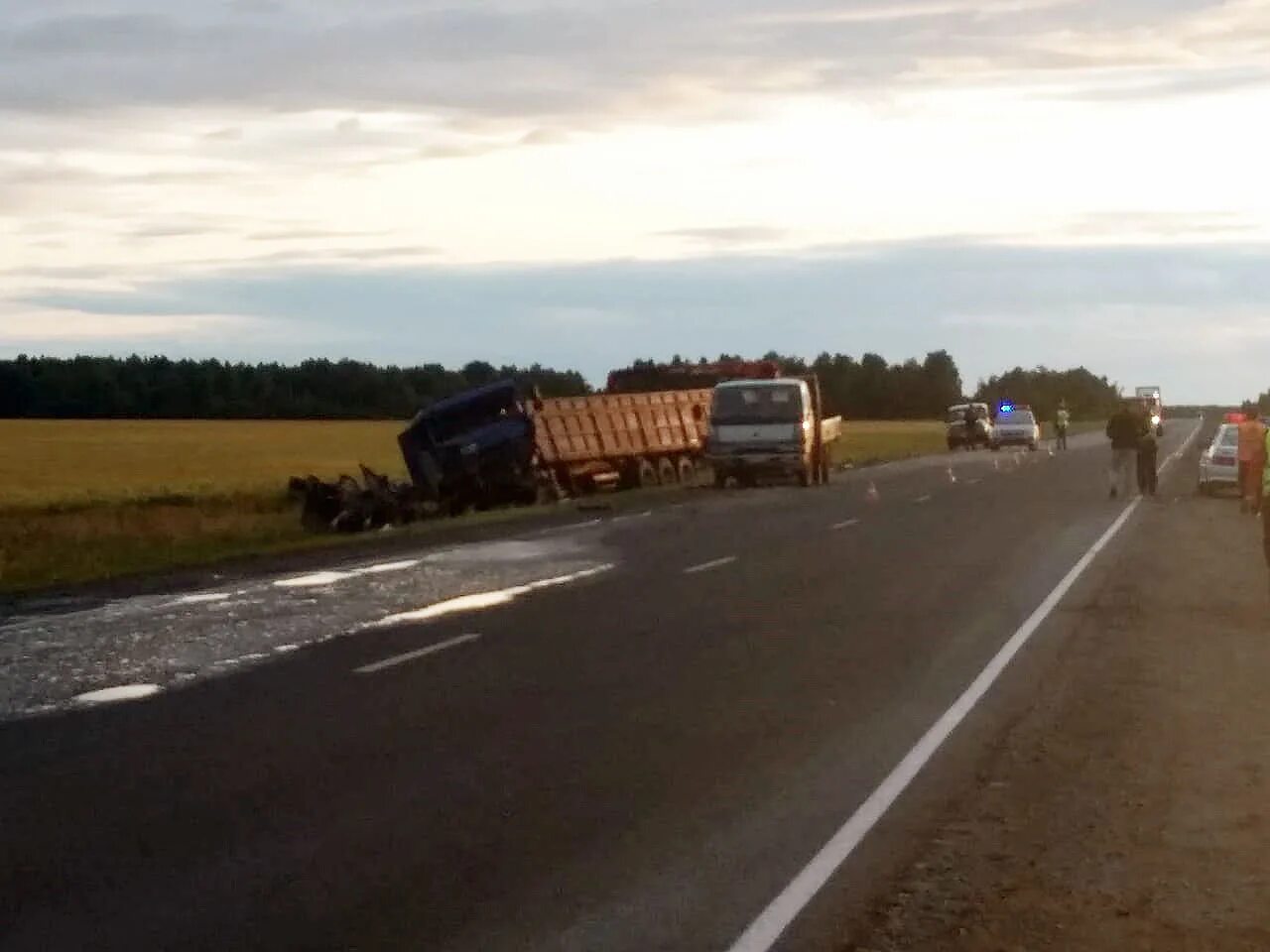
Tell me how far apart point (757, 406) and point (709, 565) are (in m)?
22.4

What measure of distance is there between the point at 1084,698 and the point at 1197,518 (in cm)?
2096

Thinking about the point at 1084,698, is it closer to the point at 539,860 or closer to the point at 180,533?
the point at 539,860

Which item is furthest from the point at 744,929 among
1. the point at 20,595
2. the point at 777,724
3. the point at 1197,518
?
the point at 1197,518

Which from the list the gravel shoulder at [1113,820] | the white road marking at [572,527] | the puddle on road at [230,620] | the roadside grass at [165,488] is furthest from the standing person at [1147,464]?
the gravel shoulder at [1113,820]

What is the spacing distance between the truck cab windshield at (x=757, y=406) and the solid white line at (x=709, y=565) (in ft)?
69.2

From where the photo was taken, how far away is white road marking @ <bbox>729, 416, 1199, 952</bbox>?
289 inches

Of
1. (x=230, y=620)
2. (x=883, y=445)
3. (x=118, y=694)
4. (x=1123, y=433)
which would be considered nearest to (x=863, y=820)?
(x=118, y=694)

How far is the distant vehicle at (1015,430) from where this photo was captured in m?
84.4

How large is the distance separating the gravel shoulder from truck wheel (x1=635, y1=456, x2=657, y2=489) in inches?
1238

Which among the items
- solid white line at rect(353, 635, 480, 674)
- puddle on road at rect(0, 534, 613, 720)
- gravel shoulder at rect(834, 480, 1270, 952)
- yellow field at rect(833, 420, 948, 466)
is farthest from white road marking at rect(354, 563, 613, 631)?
yellow field at rect(833, 420, 948, 466)

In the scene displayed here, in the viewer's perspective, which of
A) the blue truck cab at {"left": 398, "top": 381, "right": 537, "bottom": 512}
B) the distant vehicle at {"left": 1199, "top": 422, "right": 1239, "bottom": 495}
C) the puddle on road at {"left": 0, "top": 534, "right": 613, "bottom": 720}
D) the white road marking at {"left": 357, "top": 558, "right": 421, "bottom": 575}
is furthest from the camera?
the distant vehicle at {"left": 1199, "top": 422, "right": 1239, "bottom": 495}

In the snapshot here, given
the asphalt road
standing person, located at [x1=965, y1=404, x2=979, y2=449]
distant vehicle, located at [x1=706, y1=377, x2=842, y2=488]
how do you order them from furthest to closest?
1. standing person, located at [x1=965, y1=404, x2=979, y2=449]
2. distant vehicle, located at [x1=706, y1=377, x2=842, y2=488]
3. the asphalt road

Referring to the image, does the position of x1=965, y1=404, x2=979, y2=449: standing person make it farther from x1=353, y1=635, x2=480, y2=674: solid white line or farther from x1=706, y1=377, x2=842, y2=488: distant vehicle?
x1=353, y1=635, x2=480, y2=674: solid white line

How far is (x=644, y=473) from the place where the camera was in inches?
1901
